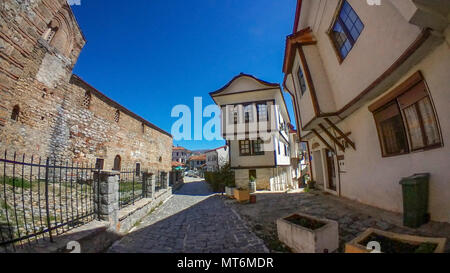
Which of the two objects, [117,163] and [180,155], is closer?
[117,163]

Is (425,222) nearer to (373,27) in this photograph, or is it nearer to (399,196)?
(399,196)

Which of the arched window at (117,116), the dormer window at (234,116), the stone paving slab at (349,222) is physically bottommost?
the stone paving slab at (349,222)

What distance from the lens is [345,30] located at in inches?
200

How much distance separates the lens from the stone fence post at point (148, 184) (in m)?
7.66

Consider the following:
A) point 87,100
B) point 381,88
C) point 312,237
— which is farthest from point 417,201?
point 87,100

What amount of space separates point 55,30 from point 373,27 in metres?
15.3

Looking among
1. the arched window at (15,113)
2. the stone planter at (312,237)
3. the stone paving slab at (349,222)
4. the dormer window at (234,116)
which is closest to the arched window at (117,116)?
the arched window at (15,113)

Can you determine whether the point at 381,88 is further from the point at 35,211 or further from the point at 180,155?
the point at 180,155

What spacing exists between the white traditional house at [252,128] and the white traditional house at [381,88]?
204 inches

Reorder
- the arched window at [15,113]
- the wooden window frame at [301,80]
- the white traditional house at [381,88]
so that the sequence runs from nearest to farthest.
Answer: the white traditional house at [381,88]
the wooden window frame at [301,80]
the arched window at [15,113]

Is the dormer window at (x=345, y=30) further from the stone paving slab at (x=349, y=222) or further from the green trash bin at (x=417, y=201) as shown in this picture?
the stone paving slab at (x=349, y=222)

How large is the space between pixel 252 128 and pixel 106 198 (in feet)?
34.0
